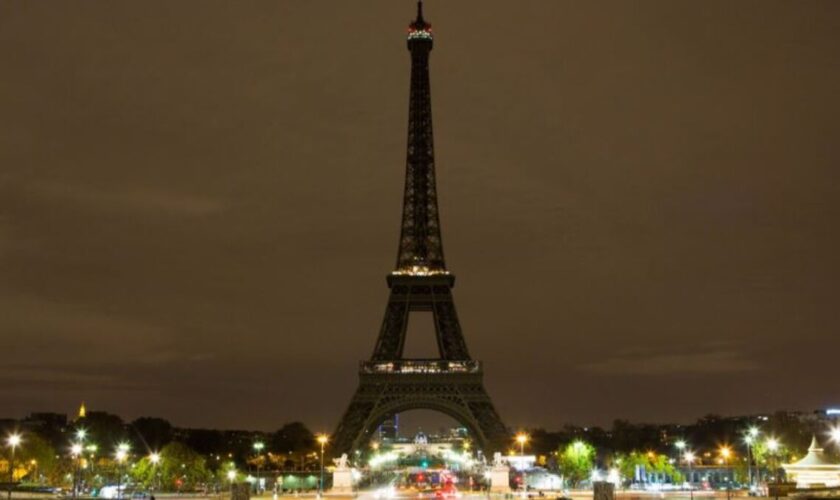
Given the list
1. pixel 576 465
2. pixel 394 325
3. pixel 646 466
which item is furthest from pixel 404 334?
pixel 646 466

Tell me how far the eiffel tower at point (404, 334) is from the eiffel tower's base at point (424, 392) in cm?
12

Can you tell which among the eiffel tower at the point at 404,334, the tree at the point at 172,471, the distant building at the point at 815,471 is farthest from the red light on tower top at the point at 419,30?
the distant building at the point at 815,471

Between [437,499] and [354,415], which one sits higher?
[354,415]

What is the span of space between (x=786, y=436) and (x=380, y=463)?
3464 inches

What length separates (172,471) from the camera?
87.2 m

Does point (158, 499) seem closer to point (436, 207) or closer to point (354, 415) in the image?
point (354, 415)

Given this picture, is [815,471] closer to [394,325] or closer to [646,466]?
[646,466]

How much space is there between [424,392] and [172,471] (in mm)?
34701

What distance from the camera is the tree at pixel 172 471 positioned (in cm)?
8431

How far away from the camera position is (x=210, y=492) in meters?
88.4

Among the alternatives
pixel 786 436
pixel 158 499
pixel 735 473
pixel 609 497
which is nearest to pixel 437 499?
pixel 158 499

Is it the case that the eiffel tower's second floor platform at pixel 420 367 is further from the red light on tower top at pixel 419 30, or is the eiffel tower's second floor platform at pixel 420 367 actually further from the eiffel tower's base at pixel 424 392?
the red light on tower top at pixel 419 30

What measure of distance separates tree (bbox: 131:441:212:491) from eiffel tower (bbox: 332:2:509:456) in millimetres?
18023

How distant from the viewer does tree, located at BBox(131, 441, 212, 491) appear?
84312mm
